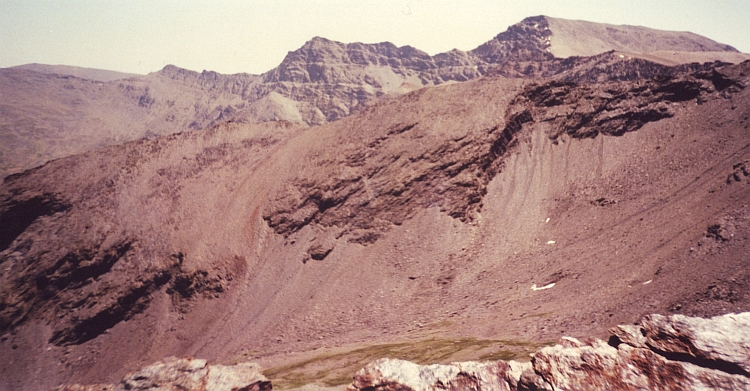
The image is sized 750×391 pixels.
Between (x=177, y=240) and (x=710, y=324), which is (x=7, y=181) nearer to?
(x=177, y=240)

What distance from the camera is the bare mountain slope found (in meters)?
47.6

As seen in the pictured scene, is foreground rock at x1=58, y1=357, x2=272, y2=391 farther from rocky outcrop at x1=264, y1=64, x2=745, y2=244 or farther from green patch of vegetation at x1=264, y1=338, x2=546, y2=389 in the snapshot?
rocky outcrop at x1=264, y1=64, x2=745, y2=244

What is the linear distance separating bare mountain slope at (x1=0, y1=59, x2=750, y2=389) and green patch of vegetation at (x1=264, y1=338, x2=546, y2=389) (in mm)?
2468

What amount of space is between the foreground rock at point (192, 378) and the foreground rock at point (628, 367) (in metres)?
5.53

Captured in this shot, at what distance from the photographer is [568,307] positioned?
4209cm

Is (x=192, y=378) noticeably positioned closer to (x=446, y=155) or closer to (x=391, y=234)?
(x=391, y=234)

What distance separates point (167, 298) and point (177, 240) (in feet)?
31.5

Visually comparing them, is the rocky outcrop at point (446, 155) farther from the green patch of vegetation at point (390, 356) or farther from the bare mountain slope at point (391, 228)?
the green patch of vegetation at point (390, 356)

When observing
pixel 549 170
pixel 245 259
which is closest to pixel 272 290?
pixel 245 259

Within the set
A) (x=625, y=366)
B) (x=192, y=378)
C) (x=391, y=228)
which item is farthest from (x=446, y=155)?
(x=625, y=366)

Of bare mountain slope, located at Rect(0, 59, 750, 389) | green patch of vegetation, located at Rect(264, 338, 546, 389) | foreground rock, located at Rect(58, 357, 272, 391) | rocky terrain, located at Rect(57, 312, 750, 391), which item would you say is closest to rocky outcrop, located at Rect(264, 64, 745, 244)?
bare mountain slope, located at Rect(0, 59, 750, 389)

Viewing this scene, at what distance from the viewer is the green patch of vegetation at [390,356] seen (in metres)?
36.9

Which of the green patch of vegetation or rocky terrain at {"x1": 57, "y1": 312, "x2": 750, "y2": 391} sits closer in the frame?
rocky terrain at {"x1": 57, "y1": 312, "x2": 750, "y2": 391}

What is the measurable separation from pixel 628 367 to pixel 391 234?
54.1m
